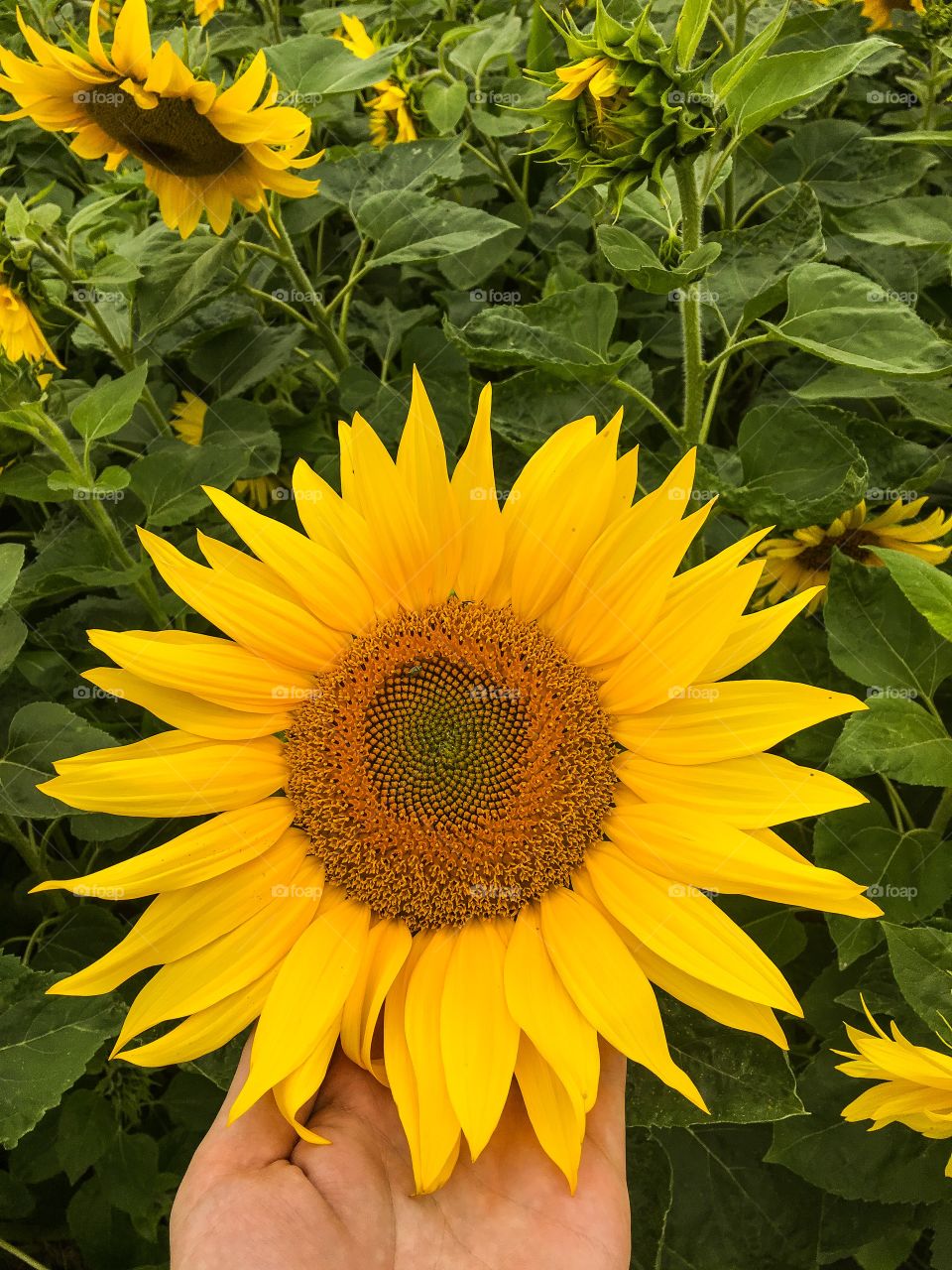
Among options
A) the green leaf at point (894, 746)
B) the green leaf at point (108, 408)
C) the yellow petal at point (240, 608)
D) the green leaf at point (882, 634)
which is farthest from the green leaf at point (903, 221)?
the green leaf at point (108, 408)

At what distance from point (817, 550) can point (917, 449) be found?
478mm

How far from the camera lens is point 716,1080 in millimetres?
1683

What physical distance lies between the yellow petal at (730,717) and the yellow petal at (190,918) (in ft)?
2.12

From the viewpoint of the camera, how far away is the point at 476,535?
183 centimetres

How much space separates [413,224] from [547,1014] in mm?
1787

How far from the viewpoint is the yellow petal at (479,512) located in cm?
174

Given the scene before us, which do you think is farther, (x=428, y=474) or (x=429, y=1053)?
(x=428, y=474)

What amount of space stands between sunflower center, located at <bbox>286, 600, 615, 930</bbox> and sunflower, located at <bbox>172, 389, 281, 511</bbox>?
1434mm

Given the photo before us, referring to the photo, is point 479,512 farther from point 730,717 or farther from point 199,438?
point 199,438

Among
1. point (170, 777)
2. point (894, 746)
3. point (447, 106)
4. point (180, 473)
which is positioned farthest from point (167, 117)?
point (894, 746)

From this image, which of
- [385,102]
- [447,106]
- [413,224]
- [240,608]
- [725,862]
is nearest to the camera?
[725,862]

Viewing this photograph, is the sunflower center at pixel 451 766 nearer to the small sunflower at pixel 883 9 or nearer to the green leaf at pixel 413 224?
the green leaf at pixel 413 224

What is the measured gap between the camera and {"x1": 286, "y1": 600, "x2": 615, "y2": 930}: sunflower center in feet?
5.86

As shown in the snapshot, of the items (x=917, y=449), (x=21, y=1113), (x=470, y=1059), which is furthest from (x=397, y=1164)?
(x=917, y=449)
